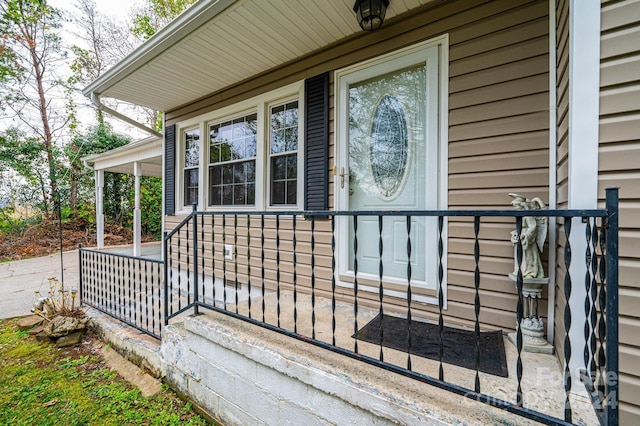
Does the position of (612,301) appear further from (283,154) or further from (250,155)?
(250,155)

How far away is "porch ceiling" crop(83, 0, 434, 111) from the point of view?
2338 millimetres

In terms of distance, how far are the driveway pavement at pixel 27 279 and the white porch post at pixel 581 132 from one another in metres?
5.79

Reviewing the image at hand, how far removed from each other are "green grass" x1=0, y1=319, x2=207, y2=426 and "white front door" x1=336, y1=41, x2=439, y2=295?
178cm

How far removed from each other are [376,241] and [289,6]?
208 centimetres

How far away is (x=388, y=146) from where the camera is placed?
255cm

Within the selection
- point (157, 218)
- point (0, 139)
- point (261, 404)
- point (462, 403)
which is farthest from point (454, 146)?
point (0, 139)

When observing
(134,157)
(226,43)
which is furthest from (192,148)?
(134,157)

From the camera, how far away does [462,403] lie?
1185 mm

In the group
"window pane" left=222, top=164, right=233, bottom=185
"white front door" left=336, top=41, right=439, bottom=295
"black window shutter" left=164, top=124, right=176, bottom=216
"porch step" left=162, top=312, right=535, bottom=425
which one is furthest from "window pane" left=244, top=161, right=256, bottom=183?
"porch step" left=162, top=312, right=535, bottom=425

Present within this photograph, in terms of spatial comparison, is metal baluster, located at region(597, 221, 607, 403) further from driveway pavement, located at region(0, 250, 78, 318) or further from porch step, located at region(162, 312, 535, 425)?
driveway pavement, located at region(0, 250, 78, 318)

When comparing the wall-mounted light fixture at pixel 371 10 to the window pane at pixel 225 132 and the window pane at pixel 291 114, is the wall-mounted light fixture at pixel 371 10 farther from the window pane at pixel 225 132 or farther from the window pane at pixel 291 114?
the window pane at pixel 225 132

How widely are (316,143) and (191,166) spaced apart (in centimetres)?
246

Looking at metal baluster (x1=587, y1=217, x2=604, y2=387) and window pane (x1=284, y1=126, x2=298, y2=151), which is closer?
metal baluster (x1=587, y1=217, x2=604, y2=387)

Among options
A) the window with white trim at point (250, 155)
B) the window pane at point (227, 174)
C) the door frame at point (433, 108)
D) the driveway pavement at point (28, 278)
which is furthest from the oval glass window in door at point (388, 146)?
the driveway pavement at point (28, 278)
